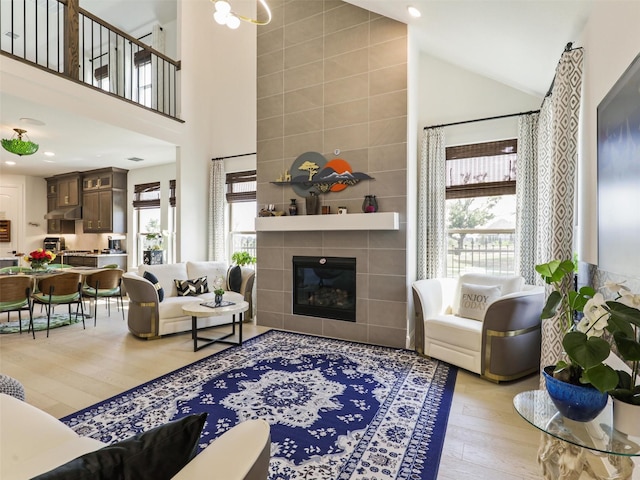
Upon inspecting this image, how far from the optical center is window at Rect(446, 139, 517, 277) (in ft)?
13.5

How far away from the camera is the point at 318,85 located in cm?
458

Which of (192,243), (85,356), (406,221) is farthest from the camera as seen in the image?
(192,243)

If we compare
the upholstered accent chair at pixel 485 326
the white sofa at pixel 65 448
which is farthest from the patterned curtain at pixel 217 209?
the white sofa at pixel 65 448

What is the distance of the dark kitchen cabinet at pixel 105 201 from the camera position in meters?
7.60

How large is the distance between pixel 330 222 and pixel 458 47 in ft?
8.09

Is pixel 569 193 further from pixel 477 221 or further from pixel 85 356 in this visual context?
pixel 85 356

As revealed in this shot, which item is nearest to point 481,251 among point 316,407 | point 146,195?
point 316,407

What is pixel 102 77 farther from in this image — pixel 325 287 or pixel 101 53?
pixel 325 287

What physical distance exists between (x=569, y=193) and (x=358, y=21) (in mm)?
3307

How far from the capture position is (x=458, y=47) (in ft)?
12.5

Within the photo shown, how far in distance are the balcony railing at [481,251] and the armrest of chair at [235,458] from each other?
13.1 ft

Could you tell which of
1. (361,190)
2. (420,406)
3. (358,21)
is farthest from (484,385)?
(358,21)

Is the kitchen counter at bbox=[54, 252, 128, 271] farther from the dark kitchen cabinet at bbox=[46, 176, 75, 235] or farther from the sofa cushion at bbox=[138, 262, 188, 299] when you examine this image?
the sofa cushion at bbox=[138, 262, 188, 299]

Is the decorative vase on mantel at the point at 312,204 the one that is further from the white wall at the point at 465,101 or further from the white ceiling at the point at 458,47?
the white ceiling at the point at 458,47
